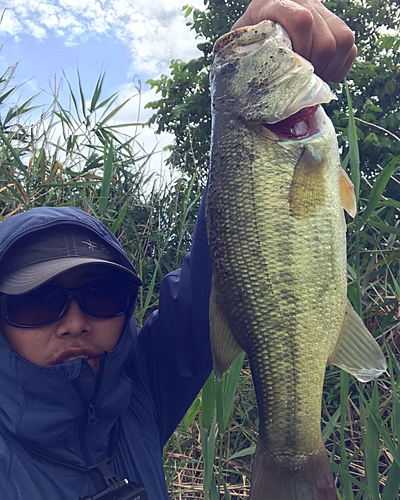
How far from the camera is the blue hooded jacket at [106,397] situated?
4.23 feet

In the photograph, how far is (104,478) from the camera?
130 centimetres

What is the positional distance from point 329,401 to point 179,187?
2.40 meters

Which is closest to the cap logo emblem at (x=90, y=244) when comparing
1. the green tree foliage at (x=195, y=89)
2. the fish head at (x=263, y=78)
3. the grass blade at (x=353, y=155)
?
the fish head at (x=263, y=78)

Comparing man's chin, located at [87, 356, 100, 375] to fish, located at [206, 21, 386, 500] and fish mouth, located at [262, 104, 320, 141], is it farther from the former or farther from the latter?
fish mouth, located at [262, 104, 320, 141]

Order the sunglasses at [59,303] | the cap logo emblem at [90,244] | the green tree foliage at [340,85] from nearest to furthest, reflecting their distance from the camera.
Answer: the sunglasses at [59,303] → the cap logo emblem at [90,244] → the green tree foliage at [340,85]

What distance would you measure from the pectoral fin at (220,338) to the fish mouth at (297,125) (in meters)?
0.50

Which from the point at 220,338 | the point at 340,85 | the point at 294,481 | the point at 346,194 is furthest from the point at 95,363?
the point at 340,85

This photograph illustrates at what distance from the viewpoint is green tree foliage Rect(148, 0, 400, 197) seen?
17.1 feet

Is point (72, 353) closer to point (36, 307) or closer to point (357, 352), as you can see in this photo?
point (36, 307)

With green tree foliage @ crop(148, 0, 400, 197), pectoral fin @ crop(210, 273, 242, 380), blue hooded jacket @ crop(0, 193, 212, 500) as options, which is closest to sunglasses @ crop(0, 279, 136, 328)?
blue hooded jacket @ crop(0, 193, 212, 500)

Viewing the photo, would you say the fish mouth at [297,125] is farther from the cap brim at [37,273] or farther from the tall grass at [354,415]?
the cap brim at [37,273]

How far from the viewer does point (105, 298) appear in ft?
4.95

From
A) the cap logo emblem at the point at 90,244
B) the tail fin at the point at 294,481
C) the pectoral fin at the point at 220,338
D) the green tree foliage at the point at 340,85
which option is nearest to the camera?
the tail fin at the point at 294,481

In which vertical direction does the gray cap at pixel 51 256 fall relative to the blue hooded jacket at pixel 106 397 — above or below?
above
